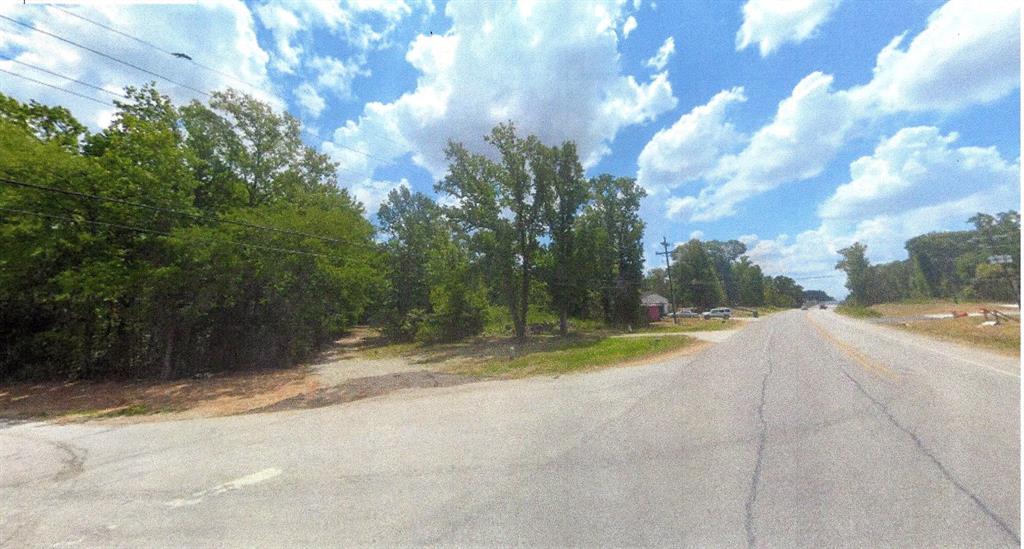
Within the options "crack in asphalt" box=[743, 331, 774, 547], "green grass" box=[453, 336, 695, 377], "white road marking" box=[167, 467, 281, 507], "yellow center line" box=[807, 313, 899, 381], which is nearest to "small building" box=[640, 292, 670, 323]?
"green grass" box=[453, 336, 695, 377]

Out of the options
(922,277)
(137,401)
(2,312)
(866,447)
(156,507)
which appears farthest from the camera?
(922,277)

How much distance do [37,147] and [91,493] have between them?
45.4 feet

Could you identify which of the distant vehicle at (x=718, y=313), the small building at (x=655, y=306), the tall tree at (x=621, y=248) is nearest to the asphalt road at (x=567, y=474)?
the tall tree at (x=621, y=248)

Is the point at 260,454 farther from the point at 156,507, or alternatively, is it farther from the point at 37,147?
the point at 37,147

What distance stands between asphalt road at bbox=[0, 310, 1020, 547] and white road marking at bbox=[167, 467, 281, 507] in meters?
0.03

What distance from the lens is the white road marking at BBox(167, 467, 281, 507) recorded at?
4395 mm

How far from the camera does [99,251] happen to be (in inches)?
557

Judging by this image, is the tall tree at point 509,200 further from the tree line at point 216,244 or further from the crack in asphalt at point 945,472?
the crack in asphalt at point 945,472

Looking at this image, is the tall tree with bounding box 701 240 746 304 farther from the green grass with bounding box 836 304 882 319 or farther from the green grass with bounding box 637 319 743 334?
the green grass with bounding box 637 319 743 334

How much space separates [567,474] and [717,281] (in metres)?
82.3

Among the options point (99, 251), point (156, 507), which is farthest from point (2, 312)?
point (156, 507)

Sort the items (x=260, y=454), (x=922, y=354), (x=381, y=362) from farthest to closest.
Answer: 1. (x=381, y=362)
2. (x=922, y=354)
3. (x=260, y=454)

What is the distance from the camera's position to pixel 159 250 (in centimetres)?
1552

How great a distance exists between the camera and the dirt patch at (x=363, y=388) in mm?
10820
